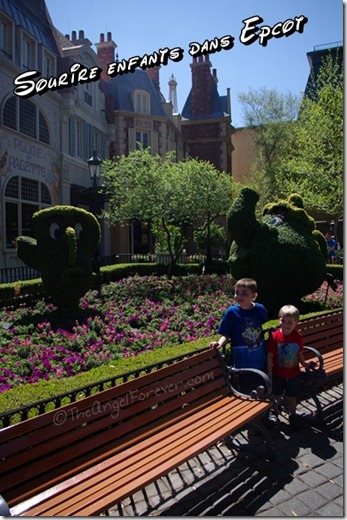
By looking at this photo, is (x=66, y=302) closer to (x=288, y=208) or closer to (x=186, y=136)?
(x=288, y=208)

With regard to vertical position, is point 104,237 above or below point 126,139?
below

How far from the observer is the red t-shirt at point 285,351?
401 cm

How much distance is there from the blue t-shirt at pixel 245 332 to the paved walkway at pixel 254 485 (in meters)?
0.79

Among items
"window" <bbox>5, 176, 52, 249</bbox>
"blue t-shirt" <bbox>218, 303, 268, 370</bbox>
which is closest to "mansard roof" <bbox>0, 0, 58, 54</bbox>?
"window" <bbox>5, 176, 52, 249</bbox>

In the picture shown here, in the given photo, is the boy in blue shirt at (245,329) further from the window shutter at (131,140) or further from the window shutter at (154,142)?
the window shutter at (154,142)

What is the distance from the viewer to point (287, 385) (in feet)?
13.4

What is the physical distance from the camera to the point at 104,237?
23.0m

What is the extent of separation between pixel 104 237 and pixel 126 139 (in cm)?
626

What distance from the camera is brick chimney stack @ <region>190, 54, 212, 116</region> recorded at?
26.6 meters

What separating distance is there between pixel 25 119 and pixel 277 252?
12.3 metres

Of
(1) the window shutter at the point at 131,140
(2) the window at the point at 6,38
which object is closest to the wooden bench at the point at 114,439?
(2) the window at the point at 6,38

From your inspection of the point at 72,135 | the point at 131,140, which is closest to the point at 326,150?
the point at 72,135

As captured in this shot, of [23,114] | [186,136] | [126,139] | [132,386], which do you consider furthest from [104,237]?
[132,386]

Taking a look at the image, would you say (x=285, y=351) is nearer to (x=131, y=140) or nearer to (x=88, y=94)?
(x=88, y=94)
